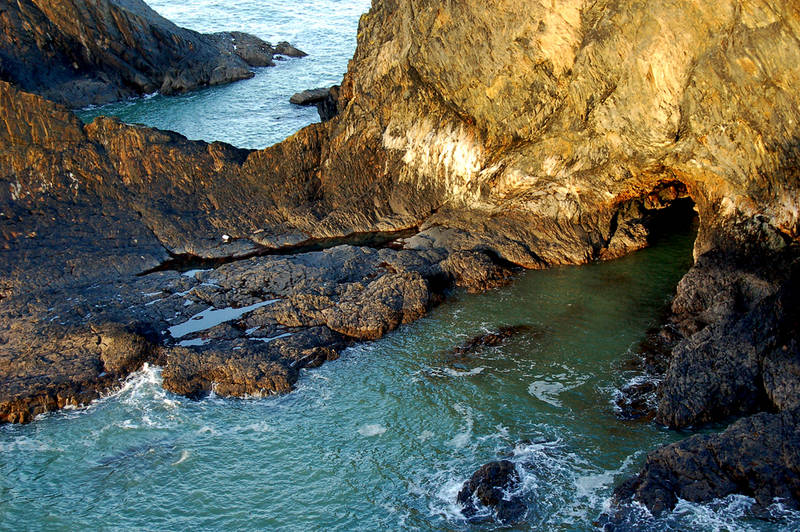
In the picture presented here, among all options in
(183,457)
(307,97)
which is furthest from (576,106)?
(307,97)

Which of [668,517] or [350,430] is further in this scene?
[350,430]

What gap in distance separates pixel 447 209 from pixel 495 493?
35.4 feet

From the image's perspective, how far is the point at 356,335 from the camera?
1680 centimetres

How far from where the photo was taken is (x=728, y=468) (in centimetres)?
1144

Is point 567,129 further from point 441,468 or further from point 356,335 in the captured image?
point 441,468

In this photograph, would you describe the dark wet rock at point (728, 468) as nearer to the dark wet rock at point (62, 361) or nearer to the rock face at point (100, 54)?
the dark wet rock at point (62, 361)

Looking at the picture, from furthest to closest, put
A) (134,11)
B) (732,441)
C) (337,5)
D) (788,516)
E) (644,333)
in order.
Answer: (337,5)
(134,11)
(644,333)
(732,441)
(788,516)

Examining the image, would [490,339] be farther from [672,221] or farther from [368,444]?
[672,221]

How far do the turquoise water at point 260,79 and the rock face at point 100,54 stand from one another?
114 centimetres

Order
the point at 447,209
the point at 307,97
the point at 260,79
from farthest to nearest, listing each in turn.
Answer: the point at 260,79, the point at 307,97, the point at 447,209

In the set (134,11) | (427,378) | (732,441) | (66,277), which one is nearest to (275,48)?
(134,11)

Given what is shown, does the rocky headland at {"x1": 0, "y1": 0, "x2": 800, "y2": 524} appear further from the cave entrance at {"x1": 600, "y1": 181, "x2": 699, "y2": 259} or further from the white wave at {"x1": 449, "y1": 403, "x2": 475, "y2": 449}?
the white wave at {"x1": 449, "y1": 403, "x2": 475, "y2": 449}

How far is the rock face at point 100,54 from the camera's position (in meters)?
35.9

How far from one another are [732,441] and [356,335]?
314 inches
